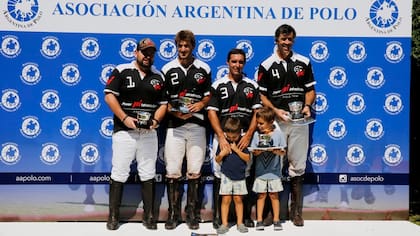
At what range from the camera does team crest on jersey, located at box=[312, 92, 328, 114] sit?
5.26 m

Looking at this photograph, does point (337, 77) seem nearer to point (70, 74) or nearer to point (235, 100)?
point (235, 100)

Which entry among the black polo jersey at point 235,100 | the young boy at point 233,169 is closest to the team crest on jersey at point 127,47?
the black polo jersey at point 235,100

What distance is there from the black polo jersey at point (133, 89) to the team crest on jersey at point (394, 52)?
2338 millimetres

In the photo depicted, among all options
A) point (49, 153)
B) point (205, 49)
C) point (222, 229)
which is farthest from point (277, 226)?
point (49, 153)

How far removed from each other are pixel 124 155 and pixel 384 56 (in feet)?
9.14

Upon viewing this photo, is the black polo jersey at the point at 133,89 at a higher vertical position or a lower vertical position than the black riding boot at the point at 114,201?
higher

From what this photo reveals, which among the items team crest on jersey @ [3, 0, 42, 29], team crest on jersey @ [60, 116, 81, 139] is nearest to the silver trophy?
team crest on jersey @ [60, 116, 81, 139]

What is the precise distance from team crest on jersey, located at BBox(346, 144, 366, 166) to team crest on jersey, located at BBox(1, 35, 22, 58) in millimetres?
3455

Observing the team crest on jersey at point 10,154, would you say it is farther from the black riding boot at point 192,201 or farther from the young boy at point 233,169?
the young boy at point 233,169

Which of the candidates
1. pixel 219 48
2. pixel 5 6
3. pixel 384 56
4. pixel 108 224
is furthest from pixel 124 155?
pixel 384 56

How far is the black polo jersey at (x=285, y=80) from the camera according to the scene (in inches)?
197

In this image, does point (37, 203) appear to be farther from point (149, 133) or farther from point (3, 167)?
point (149, 133)

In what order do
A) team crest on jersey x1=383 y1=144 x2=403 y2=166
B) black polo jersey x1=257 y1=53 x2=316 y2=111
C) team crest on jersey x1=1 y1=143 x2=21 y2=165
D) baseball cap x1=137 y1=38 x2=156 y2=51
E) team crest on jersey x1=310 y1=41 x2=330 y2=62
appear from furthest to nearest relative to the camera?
team crest on jersey x1=383 y1=144 x2=403 y2=166 < team crest on jersey x1=310 y1=41 x2=330 y2=62 < team crest on jersey x1=1 y1=143 x2=21 y2=165 < black polo jersey x1=257 y1=53 x2=316 y2=111 < baseball cap x1=137 y1=38 x2=156 y2=51

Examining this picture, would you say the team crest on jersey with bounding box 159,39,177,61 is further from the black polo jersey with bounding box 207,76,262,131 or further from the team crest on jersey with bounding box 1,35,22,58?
the team crest on jersey with bounding box 1,35,22,58
